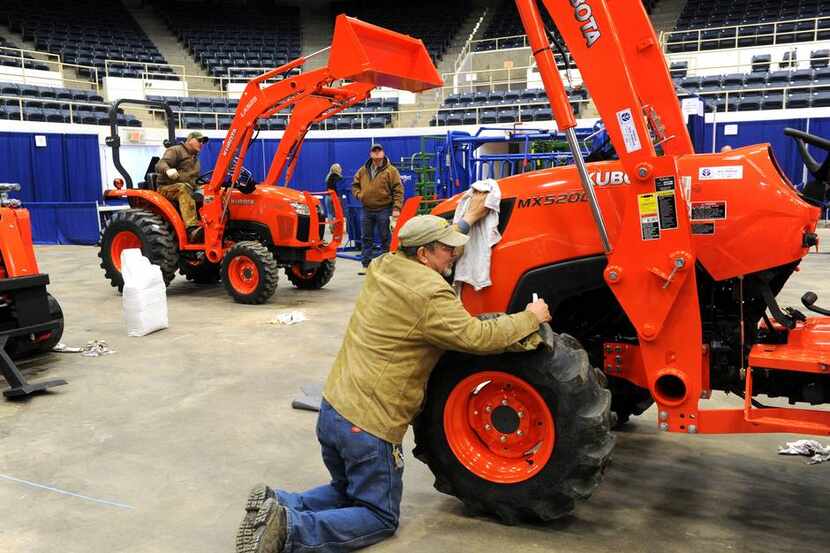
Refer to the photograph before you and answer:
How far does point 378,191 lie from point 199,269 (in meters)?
2.59

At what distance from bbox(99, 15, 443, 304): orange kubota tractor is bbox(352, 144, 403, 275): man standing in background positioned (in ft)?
2.58

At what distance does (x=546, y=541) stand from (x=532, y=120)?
1722cm

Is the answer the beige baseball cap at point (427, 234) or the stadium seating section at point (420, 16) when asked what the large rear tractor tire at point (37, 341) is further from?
the stadium seating section at point (420, 16)

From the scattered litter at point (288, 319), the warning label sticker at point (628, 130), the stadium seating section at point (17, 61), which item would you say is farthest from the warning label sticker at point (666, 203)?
the stadium seating section at point (17, 61)

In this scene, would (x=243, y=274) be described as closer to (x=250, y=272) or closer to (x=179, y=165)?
(x=250, y=272)

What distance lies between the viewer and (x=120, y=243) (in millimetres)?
9031

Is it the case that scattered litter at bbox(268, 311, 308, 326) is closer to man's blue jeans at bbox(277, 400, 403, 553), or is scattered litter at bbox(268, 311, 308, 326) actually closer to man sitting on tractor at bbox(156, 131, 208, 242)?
man sitting on tractor at bbox(156, 131, 208, 242)

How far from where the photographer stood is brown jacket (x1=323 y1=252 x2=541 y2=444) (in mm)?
2775

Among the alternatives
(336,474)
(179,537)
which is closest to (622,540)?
(336,474)

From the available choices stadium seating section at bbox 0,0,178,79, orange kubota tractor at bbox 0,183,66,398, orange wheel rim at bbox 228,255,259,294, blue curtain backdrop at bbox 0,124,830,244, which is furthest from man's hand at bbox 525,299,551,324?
stadium seating section at bbox 0,0,178,79

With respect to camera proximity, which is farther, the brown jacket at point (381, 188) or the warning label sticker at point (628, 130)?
the brown jacket at point (381, 188)

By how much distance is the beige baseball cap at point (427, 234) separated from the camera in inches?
113

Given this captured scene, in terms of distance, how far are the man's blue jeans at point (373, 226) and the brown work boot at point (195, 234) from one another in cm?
235

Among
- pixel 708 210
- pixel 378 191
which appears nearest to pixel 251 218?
pixel 378 191
